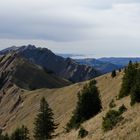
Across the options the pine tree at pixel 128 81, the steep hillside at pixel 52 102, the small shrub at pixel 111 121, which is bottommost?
the steep hillside at pixel 52 102

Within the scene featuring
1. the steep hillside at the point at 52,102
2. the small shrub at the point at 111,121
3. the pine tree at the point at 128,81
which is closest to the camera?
the small shrub at the point at 111,121

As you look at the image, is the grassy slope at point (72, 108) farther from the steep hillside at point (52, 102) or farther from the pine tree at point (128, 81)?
the pine tree at point (128, 81)

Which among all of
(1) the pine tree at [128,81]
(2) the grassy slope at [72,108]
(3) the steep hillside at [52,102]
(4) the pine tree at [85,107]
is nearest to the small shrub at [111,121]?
(2) the grassy slope at [72,108]

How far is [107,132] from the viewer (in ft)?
125

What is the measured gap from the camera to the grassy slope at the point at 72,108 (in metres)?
36.1

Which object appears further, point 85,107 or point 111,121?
point 85,107

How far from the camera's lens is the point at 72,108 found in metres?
126

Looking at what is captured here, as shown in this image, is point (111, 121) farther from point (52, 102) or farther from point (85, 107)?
point (52, 102)

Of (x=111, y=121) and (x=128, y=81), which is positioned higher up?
(x=128, y=81)

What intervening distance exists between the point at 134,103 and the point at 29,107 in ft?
401

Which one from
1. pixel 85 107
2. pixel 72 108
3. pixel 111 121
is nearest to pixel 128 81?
pixel 85 107

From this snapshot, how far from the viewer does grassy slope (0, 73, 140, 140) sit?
36094 millimetres

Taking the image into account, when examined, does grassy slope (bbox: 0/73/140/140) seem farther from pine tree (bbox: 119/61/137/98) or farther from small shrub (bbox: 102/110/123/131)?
pine tree (bbox: 119/61/137/98)

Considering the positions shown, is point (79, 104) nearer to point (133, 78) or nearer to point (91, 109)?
point (91, 109)
